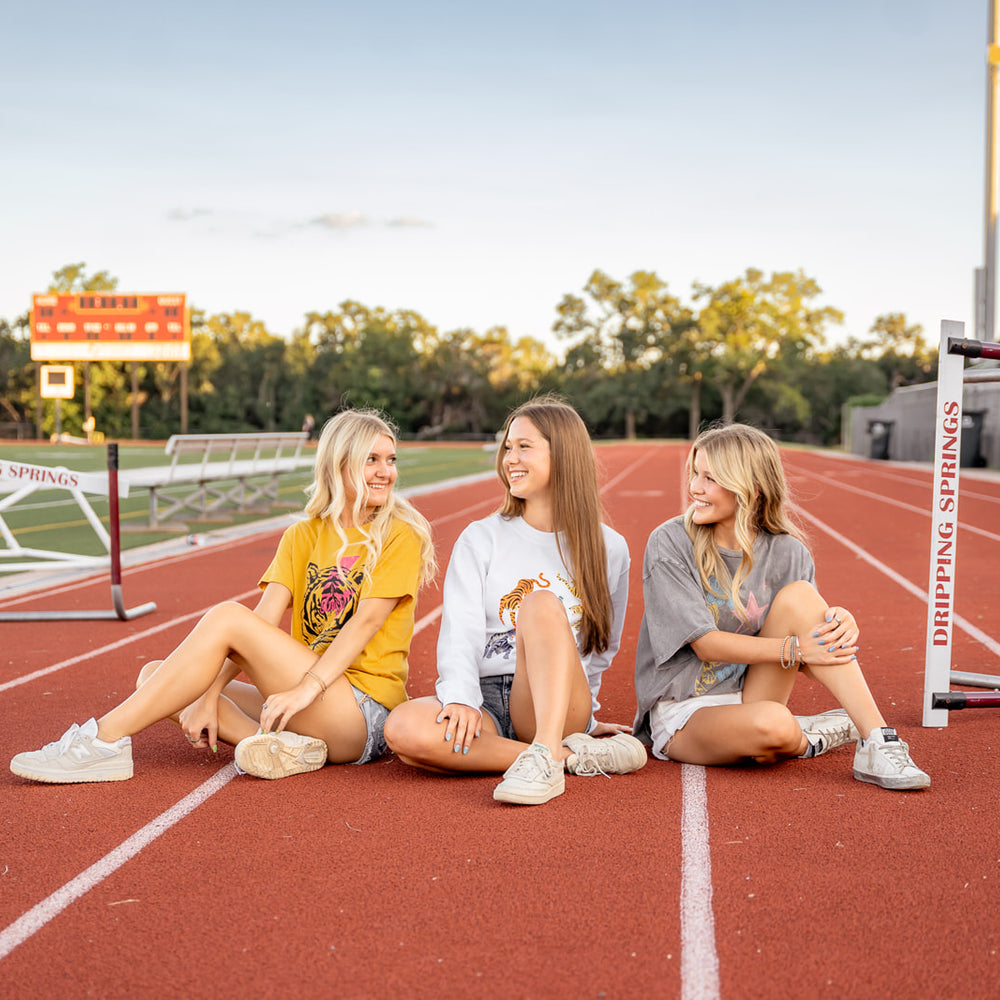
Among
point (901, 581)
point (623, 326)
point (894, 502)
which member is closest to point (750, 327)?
point (623, 326)

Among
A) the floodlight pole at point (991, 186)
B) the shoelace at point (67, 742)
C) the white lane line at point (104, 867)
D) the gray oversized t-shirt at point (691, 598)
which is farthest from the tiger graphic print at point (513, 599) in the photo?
the floodlight pole at point (991, 186)

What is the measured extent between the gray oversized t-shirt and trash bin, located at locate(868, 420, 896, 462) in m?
31.9

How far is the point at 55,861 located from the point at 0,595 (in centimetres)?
562

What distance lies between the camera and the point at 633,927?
2637 millimetres

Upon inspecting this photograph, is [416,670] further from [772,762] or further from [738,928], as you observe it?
[738,928]

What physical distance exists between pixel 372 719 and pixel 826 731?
5.67 ft

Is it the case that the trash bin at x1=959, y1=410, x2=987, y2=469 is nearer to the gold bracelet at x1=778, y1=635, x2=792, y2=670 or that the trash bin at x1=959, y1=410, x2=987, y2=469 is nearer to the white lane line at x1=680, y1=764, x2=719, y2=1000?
the gold bracelet at x1=778, y1=635, x2=792, y2=670

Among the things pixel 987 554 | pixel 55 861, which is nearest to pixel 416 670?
pixel 55 861

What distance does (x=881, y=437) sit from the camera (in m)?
33.9

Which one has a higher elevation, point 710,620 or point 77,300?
point 77,300

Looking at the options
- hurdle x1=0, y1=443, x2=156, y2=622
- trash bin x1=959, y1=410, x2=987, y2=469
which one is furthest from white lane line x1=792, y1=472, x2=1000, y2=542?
hurdle x1=0, y1=443, x2=156, y2=622

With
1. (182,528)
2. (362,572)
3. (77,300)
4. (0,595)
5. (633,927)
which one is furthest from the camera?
(77,300)

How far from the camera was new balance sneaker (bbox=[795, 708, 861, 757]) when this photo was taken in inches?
159

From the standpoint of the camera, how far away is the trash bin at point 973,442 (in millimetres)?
25656
